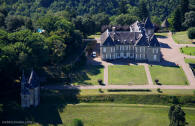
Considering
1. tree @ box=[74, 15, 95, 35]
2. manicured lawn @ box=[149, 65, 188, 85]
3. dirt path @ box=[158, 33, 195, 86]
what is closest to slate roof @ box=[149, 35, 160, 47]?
dirt path @ box=[158, 33, 195, 86]

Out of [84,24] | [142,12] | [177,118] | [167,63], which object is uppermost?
[142,12]

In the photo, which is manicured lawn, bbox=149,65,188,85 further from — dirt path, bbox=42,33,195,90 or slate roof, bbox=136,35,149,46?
slate roof, bbox=136,35,149,46

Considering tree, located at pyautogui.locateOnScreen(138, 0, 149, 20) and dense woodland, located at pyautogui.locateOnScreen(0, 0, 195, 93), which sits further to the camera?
tree, located at pyautogui.locateOnScreen(138, 0, 149, 20)

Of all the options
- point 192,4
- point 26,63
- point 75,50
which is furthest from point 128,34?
point 192,4

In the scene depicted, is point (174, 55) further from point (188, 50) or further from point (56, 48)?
point (56, 48)

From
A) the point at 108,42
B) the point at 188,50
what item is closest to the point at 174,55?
the point at 188,50

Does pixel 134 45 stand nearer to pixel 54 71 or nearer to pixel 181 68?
pixel 181 68

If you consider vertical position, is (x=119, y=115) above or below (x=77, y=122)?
above
